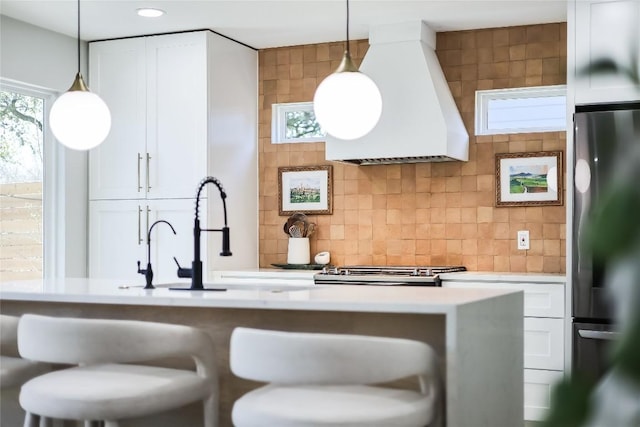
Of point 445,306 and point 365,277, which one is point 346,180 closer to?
point 365,277

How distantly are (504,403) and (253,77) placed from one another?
143 inches

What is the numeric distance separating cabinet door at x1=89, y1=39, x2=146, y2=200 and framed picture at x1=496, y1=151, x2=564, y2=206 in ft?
7.63

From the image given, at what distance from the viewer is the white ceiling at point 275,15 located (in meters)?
4.73

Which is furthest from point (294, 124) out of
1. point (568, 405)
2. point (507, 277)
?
point (568, 405)

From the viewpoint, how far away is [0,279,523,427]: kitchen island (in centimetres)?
235

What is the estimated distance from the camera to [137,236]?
555 centimetres

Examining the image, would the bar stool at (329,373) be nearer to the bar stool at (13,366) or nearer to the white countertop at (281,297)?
the white countertop at (281,297)

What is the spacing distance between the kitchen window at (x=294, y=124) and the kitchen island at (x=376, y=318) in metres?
2.69

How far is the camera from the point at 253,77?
19.2 feet

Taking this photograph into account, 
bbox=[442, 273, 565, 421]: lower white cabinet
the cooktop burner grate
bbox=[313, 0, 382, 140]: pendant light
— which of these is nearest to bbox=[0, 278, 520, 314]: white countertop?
bbox=[313, 0, 382, 140]: pendant light

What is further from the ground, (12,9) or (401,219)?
(12,9)

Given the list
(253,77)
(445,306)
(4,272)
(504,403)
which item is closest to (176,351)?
(445,306)

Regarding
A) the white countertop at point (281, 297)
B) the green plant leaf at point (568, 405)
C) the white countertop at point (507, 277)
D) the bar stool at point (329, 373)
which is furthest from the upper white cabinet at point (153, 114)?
the green plant leaf at point (568, 405)

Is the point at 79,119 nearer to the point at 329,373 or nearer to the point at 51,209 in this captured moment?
the point at 329,373
